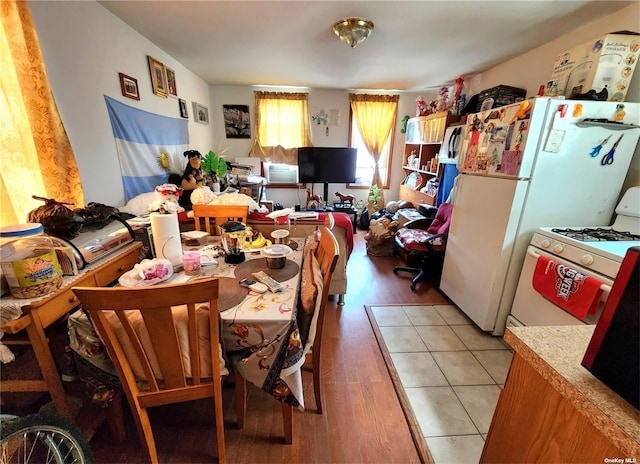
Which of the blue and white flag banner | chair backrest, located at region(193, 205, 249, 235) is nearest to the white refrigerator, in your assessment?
chair backrest, located at region(193, 205, 249, 235)

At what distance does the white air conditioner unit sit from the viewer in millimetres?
4801

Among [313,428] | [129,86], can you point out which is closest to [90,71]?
[129,86]

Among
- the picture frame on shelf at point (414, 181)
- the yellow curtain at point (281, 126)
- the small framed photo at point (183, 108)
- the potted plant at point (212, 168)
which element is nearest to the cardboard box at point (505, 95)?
the picture frame on shelf at point (414, 181)

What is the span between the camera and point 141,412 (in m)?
1.02

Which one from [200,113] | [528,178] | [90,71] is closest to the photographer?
[528,178]

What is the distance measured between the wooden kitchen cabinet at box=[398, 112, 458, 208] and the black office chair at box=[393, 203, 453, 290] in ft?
1.96

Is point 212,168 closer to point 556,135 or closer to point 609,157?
point 556,135

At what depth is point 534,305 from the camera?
1.73 m

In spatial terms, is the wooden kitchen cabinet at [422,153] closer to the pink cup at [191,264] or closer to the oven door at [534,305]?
the oven door at [534,305]

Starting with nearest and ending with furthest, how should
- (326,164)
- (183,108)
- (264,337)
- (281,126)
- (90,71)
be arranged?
(264,337) < (90,71) < (183,108) < (326,164) < (281,126)

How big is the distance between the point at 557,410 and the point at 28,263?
1.68 m

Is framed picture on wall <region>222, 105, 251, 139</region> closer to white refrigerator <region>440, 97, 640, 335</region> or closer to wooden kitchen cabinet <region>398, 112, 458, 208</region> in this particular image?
wooden kitchen cabinet <region>398, 112, 458, 208</region>

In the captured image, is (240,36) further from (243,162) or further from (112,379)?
(112,379)

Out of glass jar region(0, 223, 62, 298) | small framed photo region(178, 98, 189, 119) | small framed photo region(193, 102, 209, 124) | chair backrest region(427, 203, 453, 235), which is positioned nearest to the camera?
glass jar region(0, 223, 62, 298)
